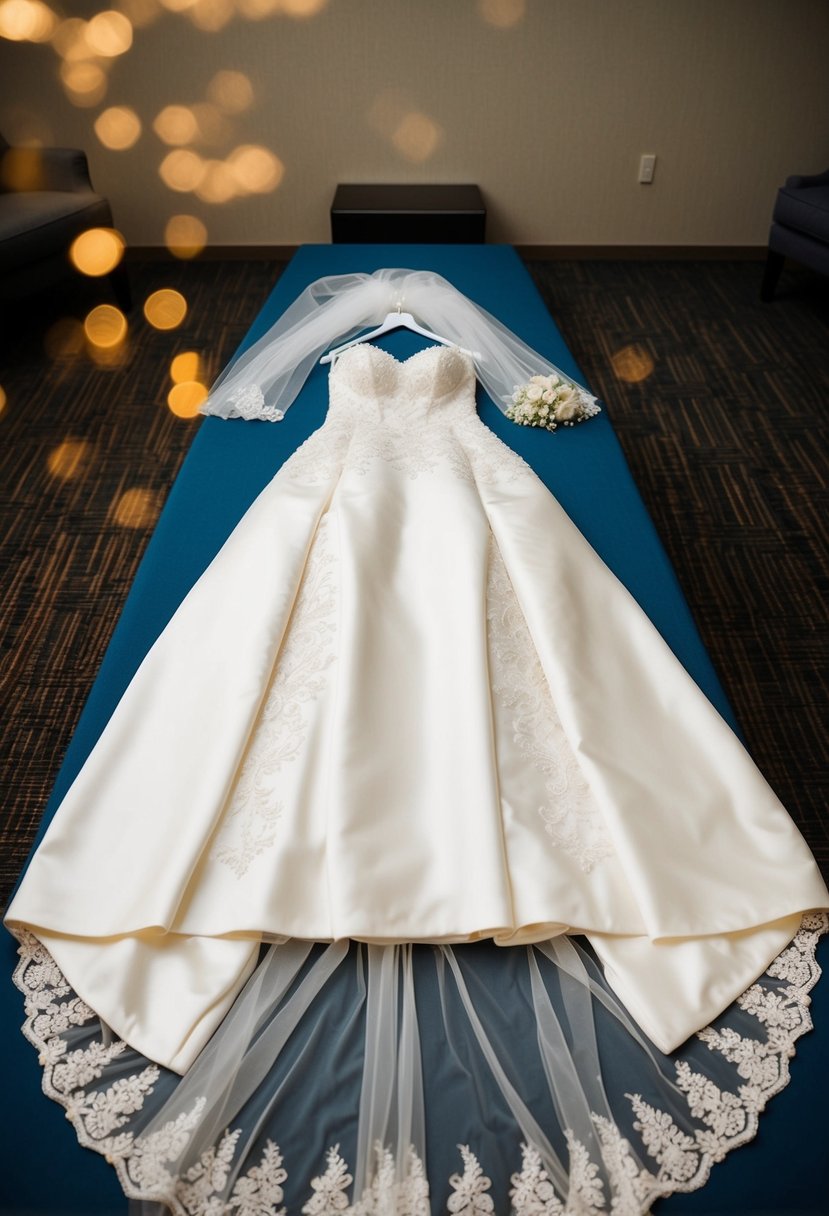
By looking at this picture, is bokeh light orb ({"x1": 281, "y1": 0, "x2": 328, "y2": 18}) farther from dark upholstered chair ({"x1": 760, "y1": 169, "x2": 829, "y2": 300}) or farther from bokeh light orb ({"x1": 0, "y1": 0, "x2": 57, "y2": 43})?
dark upholstered chair ({"x1": 760, "y1": 169, "x2": 829, "y2": 300})

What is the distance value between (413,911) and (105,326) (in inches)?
139

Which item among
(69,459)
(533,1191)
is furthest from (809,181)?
(533,1191)

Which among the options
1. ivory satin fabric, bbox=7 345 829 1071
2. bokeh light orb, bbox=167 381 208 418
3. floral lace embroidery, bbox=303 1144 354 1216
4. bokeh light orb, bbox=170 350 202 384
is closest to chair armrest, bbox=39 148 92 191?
bokeh light orb, bbox=170 350 202 384

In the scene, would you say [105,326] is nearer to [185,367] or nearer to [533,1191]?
[185,367]

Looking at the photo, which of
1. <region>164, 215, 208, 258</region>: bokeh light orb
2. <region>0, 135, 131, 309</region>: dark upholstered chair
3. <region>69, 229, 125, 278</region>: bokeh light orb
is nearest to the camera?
<region>0, 135, 131, 309</region>: dark upholstered chair

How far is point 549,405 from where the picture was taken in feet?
7.63

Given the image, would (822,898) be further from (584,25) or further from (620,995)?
(584,25)

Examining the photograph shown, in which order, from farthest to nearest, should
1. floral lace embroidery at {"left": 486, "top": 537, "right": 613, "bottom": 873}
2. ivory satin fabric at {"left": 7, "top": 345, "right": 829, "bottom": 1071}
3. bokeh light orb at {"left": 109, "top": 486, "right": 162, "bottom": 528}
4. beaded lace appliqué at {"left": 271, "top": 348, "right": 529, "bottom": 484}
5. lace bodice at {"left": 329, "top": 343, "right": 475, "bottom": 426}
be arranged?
1. bokeh light orb at {"left": 109, "top": 486, "right": 162, "bottom": 528}
2. lace bodice at {"left": 329, "top": 343, "right": 475, "bottom": 426}
3. beaded lace appliqué at {"left": 271, "top": 348, "right": 529, "bottom": 484}
4. floral lace embroidery at {"left": 486, "top": 537, "right": 613, "bottom": 873}
5. ivory satin fabric at {"left": 7, "top": 345, "right": 829, "bottom": 1071}

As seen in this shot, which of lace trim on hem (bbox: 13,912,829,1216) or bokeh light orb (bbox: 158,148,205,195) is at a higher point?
bokeh light orb (bbox: 158,148,205,195)

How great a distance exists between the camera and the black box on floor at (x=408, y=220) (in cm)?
396

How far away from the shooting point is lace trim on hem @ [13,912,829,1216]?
94 centimetres

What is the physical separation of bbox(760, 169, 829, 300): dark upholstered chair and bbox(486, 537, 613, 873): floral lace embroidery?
2.91 m

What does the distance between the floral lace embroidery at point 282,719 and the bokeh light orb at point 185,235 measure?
3.50 m

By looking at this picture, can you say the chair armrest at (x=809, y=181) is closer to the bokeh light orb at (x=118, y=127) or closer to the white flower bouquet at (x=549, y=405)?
the white flower bouquet at (x=549, y=405)
